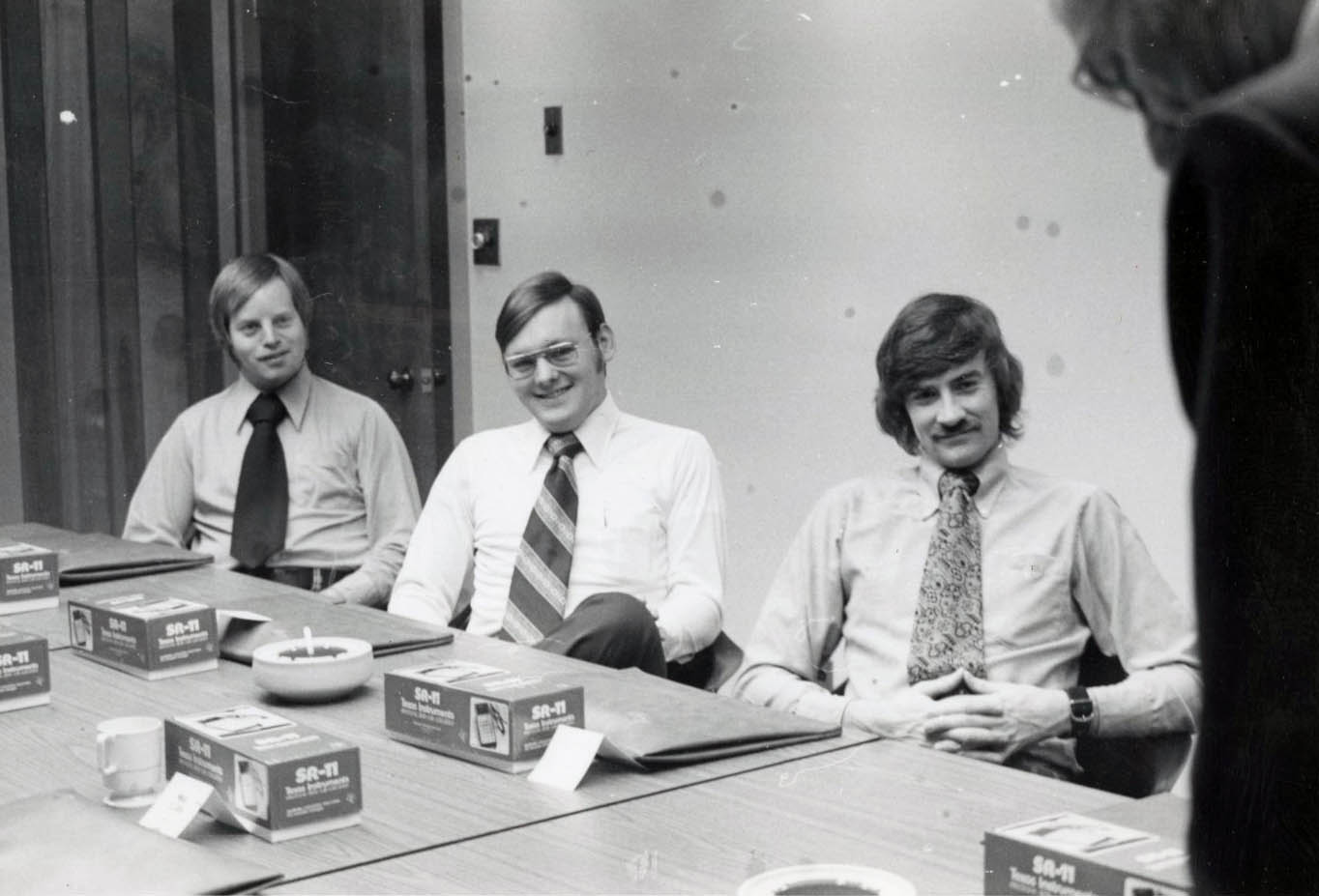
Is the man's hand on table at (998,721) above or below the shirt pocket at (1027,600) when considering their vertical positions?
below

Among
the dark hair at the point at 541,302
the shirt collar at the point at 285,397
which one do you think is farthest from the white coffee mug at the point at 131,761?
the shirt collar at the point at 285,397

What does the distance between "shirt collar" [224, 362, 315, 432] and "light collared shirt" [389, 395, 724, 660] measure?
22.4 inches

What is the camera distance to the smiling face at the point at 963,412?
7.28 ft

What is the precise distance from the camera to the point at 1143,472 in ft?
9.23

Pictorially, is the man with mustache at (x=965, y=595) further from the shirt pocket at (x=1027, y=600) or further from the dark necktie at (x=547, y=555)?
the dark necktie at (x=547, y=555)

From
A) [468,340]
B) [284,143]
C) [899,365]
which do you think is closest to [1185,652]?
[899,365]

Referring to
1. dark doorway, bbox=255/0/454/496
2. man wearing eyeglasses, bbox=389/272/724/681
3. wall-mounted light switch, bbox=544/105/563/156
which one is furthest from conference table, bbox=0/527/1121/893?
dark doorway, bbox=255/0/454/496

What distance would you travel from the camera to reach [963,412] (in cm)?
222

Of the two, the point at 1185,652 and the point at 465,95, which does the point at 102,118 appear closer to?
the point at 465,95

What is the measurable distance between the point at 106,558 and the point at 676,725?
140cm

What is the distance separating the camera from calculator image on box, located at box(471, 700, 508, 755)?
1.49 metres

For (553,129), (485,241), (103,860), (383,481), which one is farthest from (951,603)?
(485,241)

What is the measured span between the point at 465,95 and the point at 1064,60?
180cm

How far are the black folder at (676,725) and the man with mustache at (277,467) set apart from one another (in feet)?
5.43
